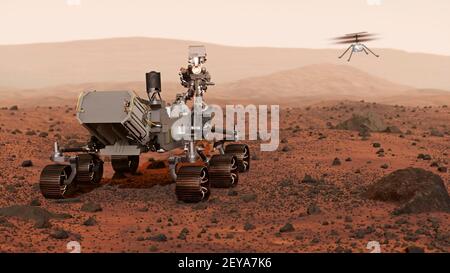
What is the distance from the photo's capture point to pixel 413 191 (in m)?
10.7

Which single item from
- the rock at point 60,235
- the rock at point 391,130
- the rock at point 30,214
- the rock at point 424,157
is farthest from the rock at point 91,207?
the rock at point 391,130

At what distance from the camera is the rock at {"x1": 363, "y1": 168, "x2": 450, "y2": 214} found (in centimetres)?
1034

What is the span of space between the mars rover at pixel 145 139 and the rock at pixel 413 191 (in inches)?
125

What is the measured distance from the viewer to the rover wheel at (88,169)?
12.8 m

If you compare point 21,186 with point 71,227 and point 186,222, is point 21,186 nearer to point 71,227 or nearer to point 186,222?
point 71,227

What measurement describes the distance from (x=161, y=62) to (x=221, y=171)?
116 meters

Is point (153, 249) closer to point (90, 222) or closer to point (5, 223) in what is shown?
point (90, 222)

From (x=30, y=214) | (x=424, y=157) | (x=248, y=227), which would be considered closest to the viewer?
(x=248, y=227)

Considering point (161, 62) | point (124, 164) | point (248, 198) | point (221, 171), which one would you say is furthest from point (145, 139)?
point (161, 62)

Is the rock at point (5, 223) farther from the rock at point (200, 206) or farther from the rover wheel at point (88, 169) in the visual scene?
the rock at point (200, 206)

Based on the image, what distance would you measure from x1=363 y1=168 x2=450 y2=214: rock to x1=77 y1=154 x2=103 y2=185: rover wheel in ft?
19.2

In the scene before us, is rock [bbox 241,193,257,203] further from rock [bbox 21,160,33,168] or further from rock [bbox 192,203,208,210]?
rock [bbox 21,160,33,168]

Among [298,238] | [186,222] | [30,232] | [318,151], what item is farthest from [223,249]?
[318,151]

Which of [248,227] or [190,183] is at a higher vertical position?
[190,183]
